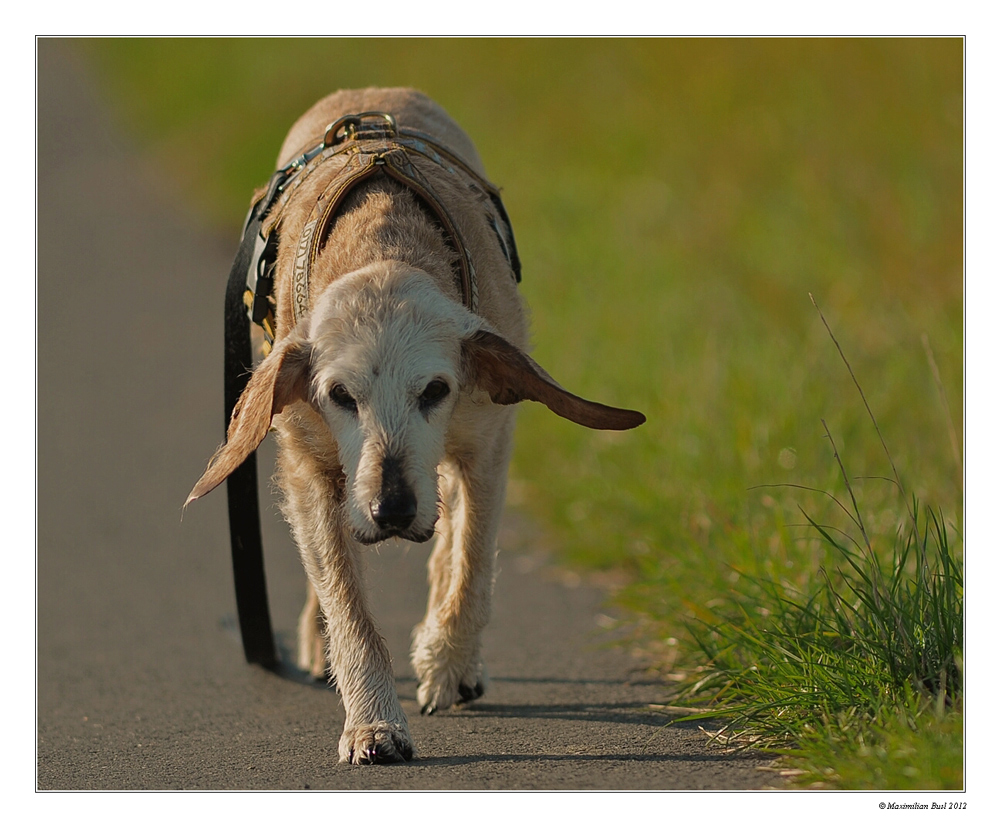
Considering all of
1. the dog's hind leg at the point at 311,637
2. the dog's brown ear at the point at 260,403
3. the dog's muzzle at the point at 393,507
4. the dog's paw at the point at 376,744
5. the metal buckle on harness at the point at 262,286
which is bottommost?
the dog's paw at the point at 376,744

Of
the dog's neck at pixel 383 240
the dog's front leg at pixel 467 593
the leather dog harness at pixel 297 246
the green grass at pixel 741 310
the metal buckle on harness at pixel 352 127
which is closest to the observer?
the dog's neck at pixel 383 240

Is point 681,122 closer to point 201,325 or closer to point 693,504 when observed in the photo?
point 201,325

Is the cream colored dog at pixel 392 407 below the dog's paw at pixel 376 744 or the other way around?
the other way around

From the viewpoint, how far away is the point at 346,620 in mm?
4184

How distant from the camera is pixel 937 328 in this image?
772cm

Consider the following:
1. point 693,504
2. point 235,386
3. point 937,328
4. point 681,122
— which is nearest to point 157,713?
point 235,386

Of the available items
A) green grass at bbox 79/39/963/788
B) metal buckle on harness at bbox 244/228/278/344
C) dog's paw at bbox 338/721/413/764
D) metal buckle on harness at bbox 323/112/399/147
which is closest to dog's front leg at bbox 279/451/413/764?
dog's paw at bbox 338/721/413/764

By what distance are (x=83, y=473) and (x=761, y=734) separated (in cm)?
546

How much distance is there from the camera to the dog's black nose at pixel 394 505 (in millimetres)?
3457

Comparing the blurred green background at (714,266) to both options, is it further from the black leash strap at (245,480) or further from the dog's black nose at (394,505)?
the dog's black nose at (394,505)

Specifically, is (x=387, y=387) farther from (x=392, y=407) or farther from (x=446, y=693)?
(x=446, y=693)

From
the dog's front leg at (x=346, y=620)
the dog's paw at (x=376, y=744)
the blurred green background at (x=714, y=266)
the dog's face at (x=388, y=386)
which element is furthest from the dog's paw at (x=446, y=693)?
the dog's face at (x=388, y=386)

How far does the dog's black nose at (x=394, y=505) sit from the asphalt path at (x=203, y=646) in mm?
782

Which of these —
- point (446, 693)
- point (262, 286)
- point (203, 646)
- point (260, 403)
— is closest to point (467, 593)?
point (446, 693)
